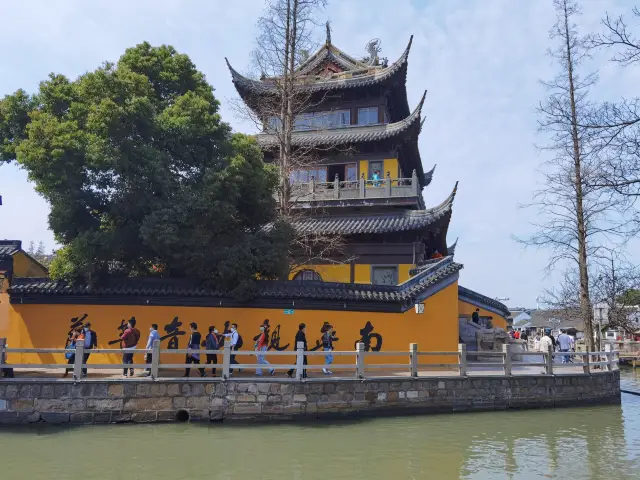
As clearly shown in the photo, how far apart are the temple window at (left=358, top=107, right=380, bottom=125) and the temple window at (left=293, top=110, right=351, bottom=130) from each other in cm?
50

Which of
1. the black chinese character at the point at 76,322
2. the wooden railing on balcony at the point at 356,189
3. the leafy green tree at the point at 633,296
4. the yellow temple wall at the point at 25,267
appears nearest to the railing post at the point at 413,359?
the leafy green tree at the point at 633,296

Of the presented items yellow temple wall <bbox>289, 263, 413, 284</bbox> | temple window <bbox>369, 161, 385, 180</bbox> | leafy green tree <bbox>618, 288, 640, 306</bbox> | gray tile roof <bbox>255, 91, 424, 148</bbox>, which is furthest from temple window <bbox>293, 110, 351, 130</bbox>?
leafy green tree <bbox>618, 288, 640, 306</bbox>

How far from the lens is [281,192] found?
1795 cm

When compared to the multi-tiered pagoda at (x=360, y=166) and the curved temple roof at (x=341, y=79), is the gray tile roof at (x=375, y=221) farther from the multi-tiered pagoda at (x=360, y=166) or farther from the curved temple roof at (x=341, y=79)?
the curved temple roof at (x=341, y=79)

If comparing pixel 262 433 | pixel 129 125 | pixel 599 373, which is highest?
pixel 129 125

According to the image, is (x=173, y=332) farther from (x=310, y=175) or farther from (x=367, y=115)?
(x=367, y=115)

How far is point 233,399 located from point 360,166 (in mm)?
14113

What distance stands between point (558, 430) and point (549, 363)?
9.91ft

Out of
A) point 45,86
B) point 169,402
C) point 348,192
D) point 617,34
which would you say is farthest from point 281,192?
point 617,34

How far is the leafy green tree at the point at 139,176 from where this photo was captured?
13.2 m

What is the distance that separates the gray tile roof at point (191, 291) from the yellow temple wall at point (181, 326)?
274 mm

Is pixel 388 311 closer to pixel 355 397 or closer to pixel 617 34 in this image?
pixel 355 397

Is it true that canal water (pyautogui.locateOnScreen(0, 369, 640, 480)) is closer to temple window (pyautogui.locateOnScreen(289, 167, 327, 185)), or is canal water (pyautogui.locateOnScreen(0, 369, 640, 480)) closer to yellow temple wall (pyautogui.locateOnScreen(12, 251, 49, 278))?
yellow temple wall (pyautogui.locateOnScreen(12, 251, 49, 278))

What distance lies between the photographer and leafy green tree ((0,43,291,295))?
13.2 metres
